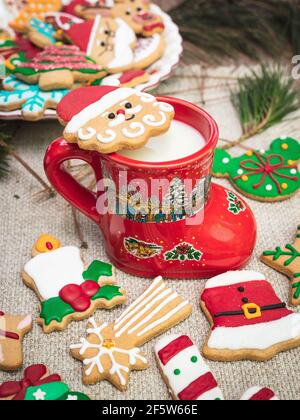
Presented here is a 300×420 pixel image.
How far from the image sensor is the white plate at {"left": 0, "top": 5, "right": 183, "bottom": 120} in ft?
3.13

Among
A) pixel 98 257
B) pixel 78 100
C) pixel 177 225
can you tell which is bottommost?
pixel 98 257

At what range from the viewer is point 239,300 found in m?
0.74

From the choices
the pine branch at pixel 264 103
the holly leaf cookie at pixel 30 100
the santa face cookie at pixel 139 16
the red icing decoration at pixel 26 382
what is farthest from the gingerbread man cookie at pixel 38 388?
the santa face cookie at pixel 139 16

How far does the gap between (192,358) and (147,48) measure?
65cm

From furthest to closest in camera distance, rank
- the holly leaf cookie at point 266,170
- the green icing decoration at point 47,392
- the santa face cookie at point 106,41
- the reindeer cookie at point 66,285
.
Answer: the santa face cookie at point 106,41 < the holly leaf cookie at point 266,170 < the reindeer cookie at point 66,285 < the green icing decoration at point 47,392

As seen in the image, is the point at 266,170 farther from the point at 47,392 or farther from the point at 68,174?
the point at 47,392

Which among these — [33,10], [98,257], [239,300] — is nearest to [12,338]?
[98,257]

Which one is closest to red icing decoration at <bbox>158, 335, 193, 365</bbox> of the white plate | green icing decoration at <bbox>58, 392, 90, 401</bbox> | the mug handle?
green icing decoration at <bbox>58, 392, 90, 401</bbox>

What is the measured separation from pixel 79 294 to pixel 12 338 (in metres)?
0.10

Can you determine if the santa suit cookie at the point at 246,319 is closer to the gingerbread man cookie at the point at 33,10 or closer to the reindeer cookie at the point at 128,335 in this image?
the reindeer cookie at the point at 128,335

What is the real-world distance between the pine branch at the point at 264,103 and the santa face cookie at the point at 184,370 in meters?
0.47

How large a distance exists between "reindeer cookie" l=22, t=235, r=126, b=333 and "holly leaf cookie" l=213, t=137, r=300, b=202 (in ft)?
0.97

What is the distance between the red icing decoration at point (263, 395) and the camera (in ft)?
2.13

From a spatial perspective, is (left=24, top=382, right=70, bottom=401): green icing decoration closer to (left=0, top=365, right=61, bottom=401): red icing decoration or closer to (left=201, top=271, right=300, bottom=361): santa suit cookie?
(left=0, top=365, right=61, bottom=401): red icing decoration
